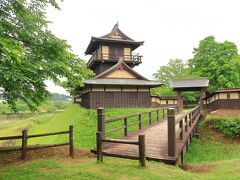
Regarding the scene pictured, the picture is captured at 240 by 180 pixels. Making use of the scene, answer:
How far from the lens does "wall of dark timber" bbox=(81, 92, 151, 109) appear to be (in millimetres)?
23438

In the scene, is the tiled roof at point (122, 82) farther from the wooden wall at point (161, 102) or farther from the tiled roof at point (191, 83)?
the wooden wall at point (161, 102)

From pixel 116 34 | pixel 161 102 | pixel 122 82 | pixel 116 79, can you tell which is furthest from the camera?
pixel 116 34

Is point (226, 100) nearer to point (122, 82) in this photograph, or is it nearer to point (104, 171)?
point (122, 82)

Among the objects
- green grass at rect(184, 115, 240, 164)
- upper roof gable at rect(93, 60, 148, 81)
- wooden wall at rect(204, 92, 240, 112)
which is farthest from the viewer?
upper roof gable at rect(93, 60, 148, 81)

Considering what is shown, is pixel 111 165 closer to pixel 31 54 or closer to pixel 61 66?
pixel 61 66

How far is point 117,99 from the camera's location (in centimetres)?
2452

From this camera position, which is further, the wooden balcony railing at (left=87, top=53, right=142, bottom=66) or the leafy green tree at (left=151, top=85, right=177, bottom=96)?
the leafy green tree at (left=151, top=85, right=177, bottom=96)

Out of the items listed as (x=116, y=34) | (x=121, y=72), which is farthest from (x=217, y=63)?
(x=116, y=34)

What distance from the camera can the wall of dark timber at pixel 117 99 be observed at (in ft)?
76.9

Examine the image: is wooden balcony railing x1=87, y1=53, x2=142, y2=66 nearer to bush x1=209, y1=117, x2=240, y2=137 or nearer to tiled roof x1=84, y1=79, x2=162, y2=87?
tiled roof x1=84, y1=79, x2=162, y2=87

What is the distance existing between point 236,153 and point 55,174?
10976 millimetres

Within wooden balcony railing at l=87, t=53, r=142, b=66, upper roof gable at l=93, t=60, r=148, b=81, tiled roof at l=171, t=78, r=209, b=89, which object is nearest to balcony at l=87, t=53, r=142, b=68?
wooden balcony railing at l=87, t=53, r=142, b=66

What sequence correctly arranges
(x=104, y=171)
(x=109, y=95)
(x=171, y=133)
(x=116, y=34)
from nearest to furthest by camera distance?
(x=104, y=171) < (x=171, y=133) < (x=109, y=95) < (x=116, y=34)

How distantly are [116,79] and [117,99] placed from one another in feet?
8.09
